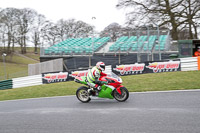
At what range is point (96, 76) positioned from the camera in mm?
8648

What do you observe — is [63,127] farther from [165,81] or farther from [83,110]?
[165,81]

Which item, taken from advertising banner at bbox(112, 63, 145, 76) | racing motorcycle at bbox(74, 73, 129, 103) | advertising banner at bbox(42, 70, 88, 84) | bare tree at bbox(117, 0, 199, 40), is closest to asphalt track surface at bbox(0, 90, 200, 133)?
racing motorcycle at bbox(74, 73, 129, 103)

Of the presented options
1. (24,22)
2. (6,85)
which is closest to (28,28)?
(24,22)

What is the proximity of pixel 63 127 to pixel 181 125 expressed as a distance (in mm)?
2948

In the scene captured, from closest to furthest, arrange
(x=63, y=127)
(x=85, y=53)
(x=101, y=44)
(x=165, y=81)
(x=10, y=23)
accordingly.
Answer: (x=63, y=127) < (x=165, y=81) < (x=101, y=44) < (x=85, y=53) < (x=10, y=23)

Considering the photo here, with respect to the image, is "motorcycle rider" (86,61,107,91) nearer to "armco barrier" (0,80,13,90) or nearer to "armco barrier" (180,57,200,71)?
"armco barrier" (180,57,200,71)

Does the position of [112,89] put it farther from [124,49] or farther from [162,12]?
[162,12]

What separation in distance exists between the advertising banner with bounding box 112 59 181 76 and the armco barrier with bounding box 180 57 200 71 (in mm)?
277

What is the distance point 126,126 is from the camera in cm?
559

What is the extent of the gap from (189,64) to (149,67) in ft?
9.10

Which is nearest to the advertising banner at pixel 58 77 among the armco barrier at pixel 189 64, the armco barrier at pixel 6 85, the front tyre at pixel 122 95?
the armco barrier at pixel 6 85

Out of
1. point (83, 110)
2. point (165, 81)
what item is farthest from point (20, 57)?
point (83, 110)

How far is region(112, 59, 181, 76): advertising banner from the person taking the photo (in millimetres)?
16203

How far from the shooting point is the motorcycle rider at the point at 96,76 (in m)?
8.60
